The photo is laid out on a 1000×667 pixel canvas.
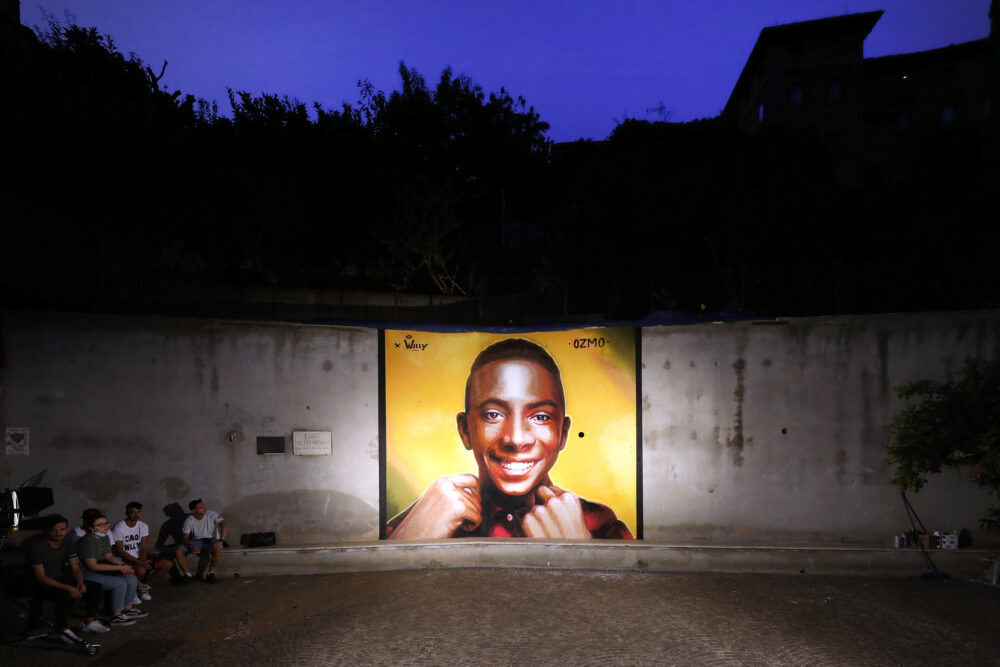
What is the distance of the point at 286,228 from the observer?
19.8 meters

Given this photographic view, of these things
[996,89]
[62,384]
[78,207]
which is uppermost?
[996,89]

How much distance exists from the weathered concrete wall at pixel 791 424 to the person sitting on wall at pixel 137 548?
25.4 ft

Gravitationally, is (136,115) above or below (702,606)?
above

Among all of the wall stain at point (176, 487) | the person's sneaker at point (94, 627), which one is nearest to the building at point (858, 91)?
the wall stain at point (176, 487)

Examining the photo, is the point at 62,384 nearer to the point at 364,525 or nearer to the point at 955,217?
the point at 364,525

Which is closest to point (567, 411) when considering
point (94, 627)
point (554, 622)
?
point (554, 622)

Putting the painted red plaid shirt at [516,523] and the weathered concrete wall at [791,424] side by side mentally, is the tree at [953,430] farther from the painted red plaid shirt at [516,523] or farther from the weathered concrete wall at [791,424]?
the painted red plaid shirt at [516,523]

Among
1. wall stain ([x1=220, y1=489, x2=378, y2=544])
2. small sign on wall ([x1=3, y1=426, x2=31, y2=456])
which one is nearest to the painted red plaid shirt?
wall stain ([x1=220, y1=489, x2=378, y2=544])

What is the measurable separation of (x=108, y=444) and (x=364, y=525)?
4276 millimetres

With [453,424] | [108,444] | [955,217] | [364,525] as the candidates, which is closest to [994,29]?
[955,217]

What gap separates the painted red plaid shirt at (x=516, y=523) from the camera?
10.4m

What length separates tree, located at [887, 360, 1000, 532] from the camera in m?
8.16

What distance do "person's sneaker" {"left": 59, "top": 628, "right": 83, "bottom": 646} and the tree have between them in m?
10.9

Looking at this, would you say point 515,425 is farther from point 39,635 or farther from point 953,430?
point 39,635
